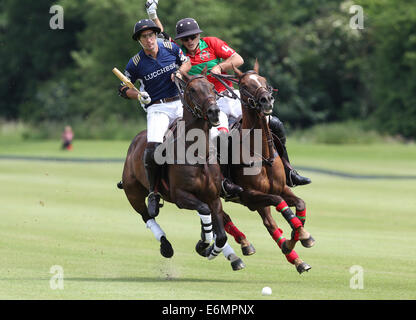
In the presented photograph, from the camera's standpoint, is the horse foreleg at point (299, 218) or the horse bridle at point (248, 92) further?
the horse foreleg at point (299, 218)

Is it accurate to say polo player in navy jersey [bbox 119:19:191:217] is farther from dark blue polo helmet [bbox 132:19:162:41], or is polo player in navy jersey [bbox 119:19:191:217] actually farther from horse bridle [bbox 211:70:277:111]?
horse bridle [bbox 211:70:277:111]

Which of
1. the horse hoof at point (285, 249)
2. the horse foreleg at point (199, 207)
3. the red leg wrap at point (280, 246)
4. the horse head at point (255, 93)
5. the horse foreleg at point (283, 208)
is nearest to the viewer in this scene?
the horse head at point (255, 93)

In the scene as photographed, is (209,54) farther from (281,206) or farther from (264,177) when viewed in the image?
(281,206)

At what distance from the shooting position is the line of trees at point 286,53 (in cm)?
5959

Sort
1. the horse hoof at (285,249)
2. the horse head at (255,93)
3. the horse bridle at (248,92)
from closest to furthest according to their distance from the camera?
the horse head at (255,93) → the horse bridle at (248,92) → the horse hoof at (285,249)

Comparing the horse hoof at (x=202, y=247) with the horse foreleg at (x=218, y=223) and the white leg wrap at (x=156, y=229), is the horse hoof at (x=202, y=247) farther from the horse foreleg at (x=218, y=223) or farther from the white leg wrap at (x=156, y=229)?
the white leg wrap at (x=156, y=229)

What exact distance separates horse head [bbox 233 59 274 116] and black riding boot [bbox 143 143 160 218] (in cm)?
142

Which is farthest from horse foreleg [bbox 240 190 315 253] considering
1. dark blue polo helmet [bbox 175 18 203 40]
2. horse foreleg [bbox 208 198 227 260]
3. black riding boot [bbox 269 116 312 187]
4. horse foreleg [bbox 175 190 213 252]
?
dark blue polo helmet [bbox 175 18 203 40]

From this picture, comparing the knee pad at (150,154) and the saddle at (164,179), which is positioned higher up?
the knee pad at (150,154)

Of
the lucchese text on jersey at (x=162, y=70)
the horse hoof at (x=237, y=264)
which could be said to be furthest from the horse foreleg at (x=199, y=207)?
the lucchese text on jersey at (x=162, y=70)

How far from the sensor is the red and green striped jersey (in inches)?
508

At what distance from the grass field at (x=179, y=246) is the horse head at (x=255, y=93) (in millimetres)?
2313

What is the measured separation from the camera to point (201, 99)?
1142cm

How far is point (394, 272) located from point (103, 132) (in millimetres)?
47643
